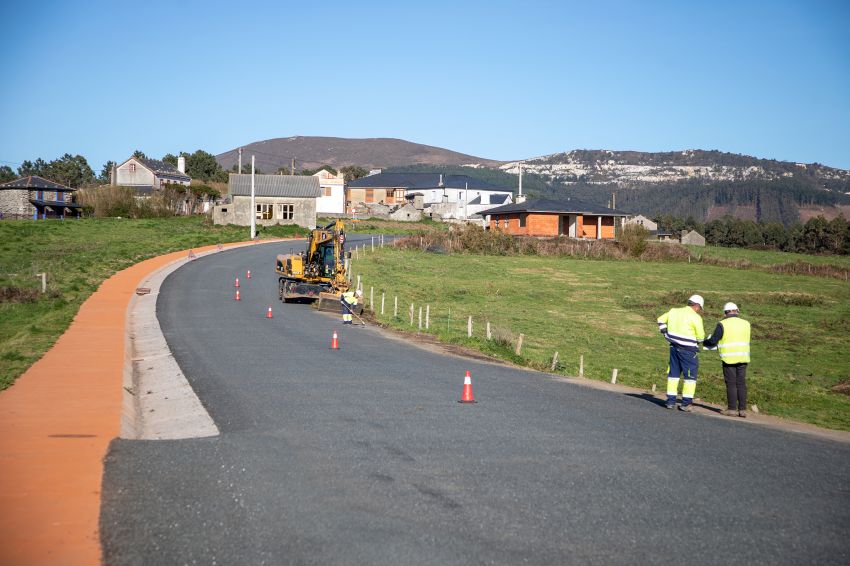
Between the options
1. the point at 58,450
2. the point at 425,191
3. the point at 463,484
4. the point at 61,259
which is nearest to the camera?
the point at 463,484

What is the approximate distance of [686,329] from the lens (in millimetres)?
15617

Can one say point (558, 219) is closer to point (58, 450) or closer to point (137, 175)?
point (137, 175)

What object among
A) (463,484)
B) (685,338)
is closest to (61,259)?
(685,338)

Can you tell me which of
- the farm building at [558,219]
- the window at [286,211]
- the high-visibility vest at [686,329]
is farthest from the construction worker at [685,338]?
the window at [286,211]

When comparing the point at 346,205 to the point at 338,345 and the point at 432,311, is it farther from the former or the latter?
the point at 338,345

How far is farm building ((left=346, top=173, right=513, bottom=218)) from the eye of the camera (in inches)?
5217

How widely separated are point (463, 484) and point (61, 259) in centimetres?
4872

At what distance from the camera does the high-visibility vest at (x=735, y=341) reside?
50.7 ft

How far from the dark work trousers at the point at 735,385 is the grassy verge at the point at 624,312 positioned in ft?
11.9

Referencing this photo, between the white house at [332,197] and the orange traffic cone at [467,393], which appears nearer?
the orange traffic cone at [467,393]

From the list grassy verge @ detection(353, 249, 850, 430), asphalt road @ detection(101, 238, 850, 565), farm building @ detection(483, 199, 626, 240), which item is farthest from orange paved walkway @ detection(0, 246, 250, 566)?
farm building @ detection(483, 199, 626, 240)

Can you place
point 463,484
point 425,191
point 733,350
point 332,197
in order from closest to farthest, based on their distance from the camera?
point 463,484 → point 733,350 → point 332,197 → point 425,191

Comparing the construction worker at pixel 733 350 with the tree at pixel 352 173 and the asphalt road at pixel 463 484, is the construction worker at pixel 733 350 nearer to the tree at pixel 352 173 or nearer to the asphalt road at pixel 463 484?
the asphalt road at pixel 463 484

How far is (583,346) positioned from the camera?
31219mm
